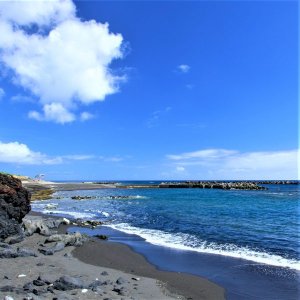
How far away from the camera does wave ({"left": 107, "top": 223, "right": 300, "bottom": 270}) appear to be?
693 inches

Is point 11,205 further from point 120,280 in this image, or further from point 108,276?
point 120,280

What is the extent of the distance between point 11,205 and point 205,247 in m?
12.0

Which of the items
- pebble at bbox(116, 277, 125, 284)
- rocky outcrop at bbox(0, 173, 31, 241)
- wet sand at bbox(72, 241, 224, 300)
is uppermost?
rocky outcrop at bbox(0, 173, 31, 241)

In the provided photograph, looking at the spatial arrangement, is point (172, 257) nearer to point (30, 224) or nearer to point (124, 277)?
point (124, 277)

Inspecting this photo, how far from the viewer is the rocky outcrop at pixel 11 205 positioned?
65.3 ft

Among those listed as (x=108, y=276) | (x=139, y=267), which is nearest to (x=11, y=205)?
(x=139, y=267)

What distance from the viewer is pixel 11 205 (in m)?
20.4

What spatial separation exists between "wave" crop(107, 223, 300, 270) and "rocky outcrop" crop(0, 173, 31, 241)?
27.9 feet

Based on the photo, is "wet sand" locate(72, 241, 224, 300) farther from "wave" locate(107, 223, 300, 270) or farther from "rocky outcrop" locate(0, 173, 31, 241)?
"rocky outcrop" locate(0, 173, 31, 241)

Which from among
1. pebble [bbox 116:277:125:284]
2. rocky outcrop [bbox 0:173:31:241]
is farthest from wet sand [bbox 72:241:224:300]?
rocky outcrop [bbox 0:173:31:241]

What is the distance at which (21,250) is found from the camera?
16.3 metres

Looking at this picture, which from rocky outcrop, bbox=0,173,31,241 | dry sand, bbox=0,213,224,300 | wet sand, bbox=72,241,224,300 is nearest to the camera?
dry sand, bbox=0,213,224,300

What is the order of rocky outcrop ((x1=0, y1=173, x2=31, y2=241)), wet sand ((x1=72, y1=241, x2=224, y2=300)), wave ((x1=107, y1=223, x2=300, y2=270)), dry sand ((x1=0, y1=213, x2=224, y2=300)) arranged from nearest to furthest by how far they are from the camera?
dry sand ((x1=0, y1=213, x2=224, y2=300))
wet sand ((x1=72, y1=241, x2=224, y2=300))
wave ((x1=107, y1=223, x2=300, y2=270))
rocky outcrop ((x1=0, y1=173, x2=31, y2=241))

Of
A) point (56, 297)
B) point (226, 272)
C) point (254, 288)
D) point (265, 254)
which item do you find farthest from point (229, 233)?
point (56, 297)
